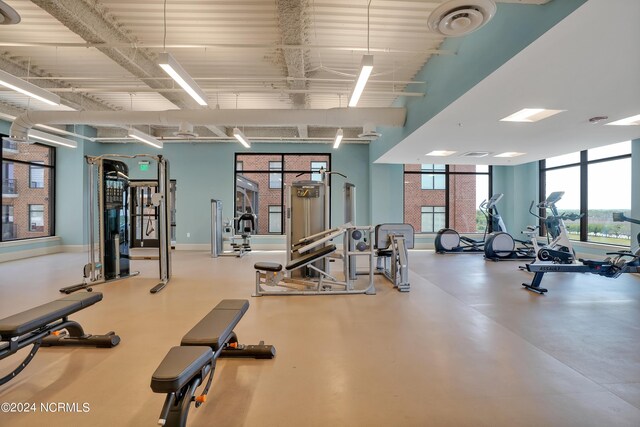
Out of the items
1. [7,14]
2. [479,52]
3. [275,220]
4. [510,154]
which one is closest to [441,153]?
[510,154]

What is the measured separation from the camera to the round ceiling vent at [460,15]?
82.4 inches

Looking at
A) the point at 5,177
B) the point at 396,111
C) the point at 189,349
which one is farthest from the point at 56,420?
the point at 5,177

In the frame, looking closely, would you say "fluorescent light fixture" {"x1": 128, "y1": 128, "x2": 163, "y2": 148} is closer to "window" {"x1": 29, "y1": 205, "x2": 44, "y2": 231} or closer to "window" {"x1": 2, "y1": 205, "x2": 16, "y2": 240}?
"window" {"x1": 2, "y1": 205, "x2": 16, "y2": 240}

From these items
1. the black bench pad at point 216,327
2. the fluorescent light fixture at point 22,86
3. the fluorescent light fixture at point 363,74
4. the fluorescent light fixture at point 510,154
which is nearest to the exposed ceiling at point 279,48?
the fluorescent light fixture at point 363,74

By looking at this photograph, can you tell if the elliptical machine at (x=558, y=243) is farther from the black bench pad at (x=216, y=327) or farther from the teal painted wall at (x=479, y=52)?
the black bench pad at (x=216, y=327)

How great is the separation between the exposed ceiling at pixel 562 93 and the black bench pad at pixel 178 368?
3.47 metres

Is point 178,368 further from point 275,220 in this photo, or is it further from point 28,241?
point 275,220

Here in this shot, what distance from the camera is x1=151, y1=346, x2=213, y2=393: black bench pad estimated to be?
1357 mm

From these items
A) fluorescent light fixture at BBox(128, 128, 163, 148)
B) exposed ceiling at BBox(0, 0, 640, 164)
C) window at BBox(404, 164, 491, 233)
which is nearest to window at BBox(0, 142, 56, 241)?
exposed ceiling at BBox(0, 0, 640, 164)

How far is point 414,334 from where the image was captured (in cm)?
303

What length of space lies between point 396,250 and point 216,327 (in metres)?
3.59

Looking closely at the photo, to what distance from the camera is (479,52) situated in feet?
11.4

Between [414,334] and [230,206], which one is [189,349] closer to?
[414,334]

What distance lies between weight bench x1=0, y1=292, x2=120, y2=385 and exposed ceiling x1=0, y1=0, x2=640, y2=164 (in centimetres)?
316
